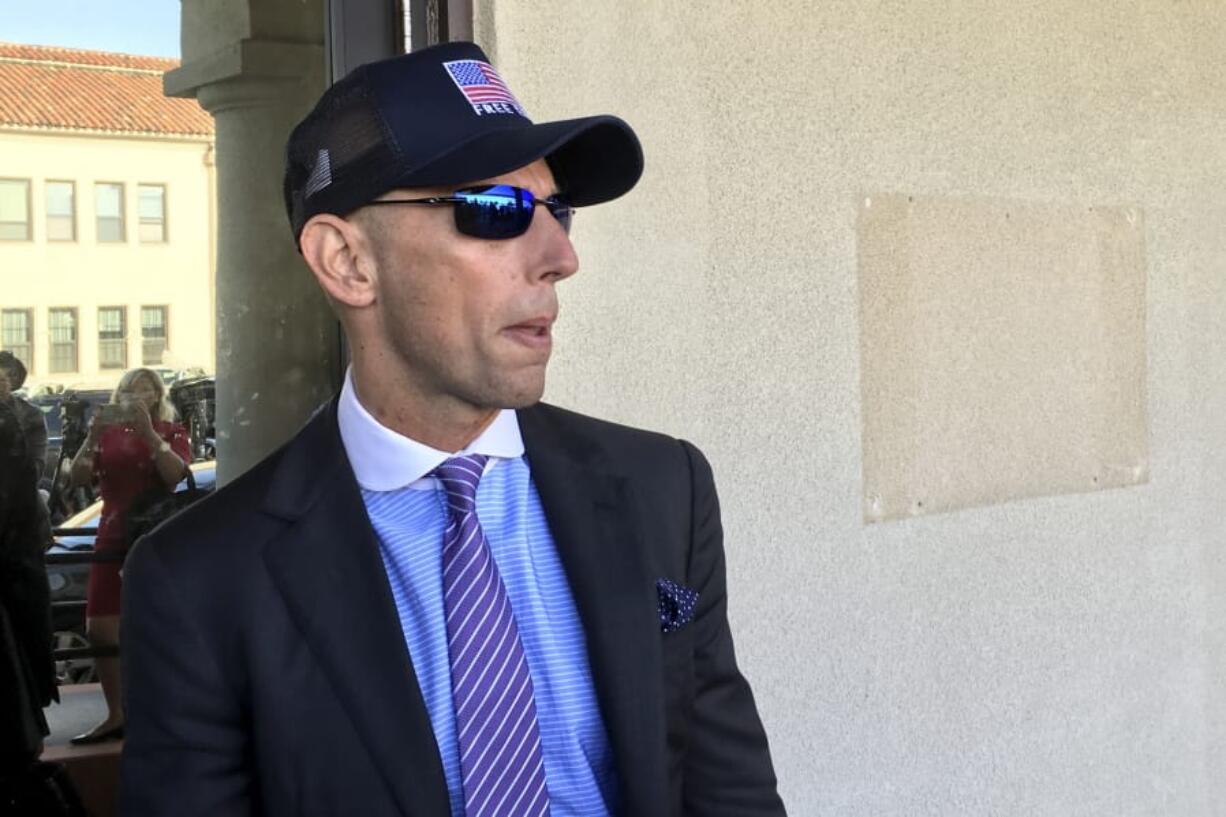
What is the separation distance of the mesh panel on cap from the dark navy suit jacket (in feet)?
1.07

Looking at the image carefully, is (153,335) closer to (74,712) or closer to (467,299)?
(74,712)

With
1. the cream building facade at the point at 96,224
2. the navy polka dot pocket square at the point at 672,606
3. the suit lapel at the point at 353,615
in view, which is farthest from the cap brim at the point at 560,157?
the cream building facade at the point at 96,224

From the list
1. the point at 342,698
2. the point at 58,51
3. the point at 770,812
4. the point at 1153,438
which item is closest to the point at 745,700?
the point at 770,812

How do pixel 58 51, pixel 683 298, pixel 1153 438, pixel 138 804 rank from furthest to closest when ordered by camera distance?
pixel 1153 438 < pixel 683 298 < pixel 58 51 < pixel 138 804

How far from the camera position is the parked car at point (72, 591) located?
2.84 m

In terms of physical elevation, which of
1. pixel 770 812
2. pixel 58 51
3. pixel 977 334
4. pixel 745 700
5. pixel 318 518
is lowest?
pixel 770 812

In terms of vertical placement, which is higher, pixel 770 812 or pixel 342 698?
pixel 342 698

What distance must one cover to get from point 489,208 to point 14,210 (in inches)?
59.0

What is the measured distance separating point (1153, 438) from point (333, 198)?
10.3ft

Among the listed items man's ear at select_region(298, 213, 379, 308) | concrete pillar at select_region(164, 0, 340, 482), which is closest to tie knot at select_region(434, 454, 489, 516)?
man's ear at select_region(298, 213, 379, 308)

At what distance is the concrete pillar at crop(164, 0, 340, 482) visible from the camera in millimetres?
2963

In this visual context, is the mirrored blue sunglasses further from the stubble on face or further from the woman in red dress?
the woman in red dress

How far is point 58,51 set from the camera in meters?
2.84

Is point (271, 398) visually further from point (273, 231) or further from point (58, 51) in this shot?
point (58, 51)
